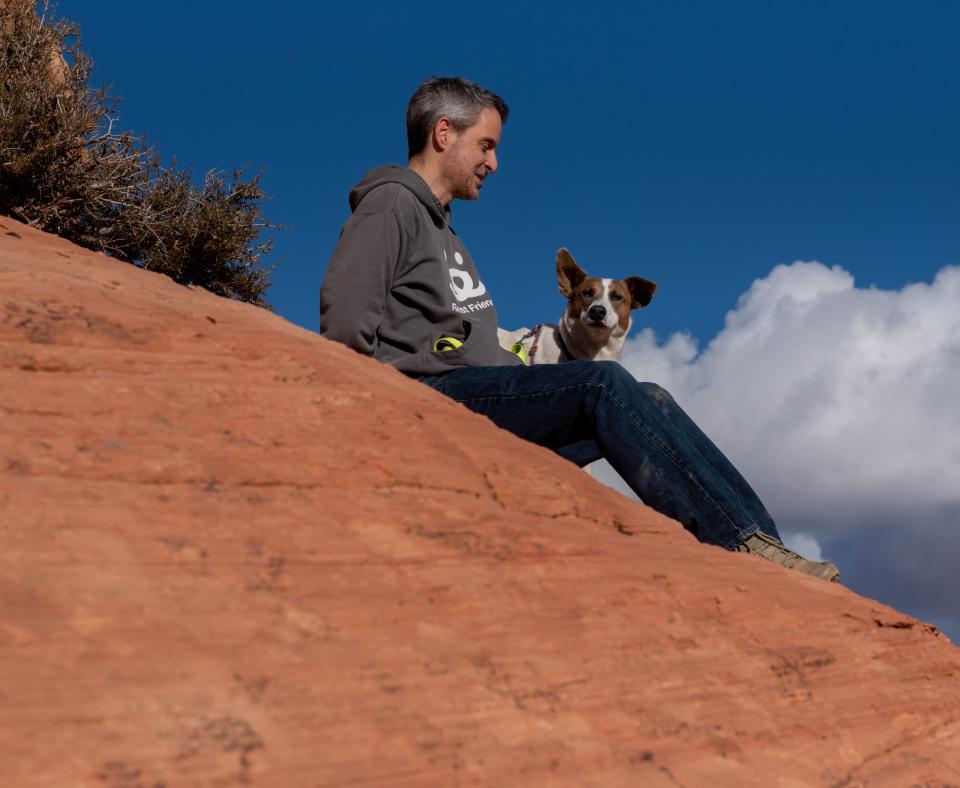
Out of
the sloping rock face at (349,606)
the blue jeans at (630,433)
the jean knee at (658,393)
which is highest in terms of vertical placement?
the jean knee at (658,393)

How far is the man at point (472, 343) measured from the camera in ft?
13.8

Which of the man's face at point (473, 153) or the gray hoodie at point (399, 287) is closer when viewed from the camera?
the gray hoodie at point (399, 287)

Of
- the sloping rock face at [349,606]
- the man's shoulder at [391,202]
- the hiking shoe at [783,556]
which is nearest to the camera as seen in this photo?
the sloping rock face at [349,606]

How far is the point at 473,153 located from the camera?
213 inches

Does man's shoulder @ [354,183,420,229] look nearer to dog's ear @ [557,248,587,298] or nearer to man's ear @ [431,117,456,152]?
man's ear @ [431,117,456,152]

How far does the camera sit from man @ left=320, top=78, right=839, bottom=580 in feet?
13.8

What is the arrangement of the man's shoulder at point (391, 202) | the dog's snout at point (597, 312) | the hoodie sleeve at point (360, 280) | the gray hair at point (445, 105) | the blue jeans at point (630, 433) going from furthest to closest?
the dog's snout at point (597, 312) → the gray hair at point (445, 105) → the man's shoulder at point (391, 202) → the hoodie sleeve at point (360, 280) → the blue jeans at point (630, 433)

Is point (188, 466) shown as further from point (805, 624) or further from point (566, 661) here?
point (805, 624)

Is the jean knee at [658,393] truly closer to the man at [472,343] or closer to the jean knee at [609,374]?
the man at [472,343]

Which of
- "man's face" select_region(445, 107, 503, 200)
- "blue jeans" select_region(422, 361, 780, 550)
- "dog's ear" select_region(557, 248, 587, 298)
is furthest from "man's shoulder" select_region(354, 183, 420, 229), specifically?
"dog's ear" select_region(557, 248, 587, 298)

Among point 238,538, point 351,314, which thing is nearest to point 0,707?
point 238,538

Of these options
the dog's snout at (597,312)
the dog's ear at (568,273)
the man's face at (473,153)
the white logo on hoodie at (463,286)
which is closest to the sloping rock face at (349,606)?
the white logo on hoodie at (463,286)

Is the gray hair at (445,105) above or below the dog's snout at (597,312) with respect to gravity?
below

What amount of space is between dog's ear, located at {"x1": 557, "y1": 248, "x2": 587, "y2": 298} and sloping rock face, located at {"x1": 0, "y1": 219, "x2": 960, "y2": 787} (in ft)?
26.5
